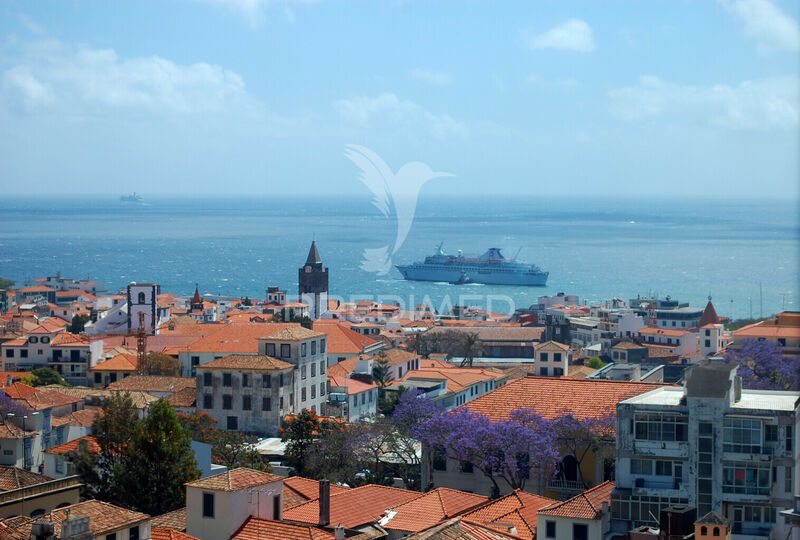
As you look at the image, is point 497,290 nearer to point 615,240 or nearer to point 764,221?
point 615,240

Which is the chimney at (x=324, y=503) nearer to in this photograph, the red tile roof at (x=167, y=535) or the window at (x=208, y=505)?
the window at (x=208, y=505)

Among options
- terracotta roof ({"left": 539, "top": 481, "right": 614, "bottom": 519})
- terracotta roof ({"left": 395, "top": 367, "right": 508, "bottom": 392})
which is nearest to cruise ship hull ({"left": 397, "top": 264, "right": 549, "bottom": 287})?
terracotta roof ({"left": 395, "top": 367, "right": 508, "bottom": 392})

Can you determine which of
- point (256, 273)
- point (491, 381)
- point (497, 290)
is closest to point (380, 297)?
point (497, 290)

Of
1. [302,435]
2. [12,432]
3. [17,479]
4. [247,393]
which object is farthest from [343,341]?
[17,479]


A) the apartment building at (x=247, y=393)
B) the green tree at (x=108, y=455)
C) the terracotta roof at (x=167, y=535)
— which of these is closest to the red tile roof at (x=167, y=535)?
the terracotta roof at (x=167, y=535)

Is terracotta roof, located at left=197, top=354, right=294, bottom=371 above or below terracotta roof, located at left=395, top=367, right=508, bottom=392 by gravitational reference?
above

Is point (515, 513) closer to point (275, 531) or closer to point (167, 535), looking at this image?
point (275, 531)

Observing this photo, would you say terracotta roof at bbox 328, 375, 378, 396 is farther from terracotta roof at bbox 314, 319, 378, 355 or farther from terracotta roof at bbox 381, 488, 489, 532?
terracotta roof at bbox 381, 488, 489, 532
